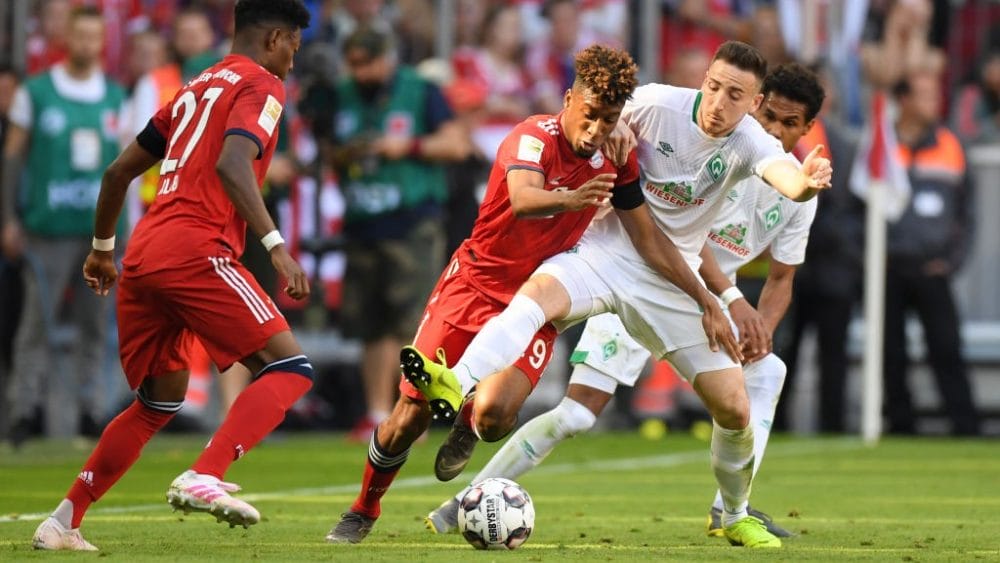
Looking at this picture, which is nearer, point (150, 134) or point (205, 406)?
point (150, 134)

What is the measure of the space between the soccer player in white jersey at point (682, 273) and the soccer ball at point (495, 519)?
1.31 ft

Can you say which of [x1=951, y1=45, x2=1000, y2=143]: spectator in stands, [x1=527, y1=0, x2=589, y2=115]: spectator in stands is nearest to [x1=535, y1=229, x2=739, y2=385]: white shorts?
[x1=527, y1=0, x2=589, y2=115]: spectator in stands

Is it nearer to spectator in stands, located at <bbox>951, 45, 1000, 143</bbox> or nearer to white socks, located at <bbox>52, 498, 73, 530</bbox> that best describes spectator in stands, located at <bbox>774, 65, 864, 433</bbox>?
spectator in stands, located at <bbox>951, 45, 1000, 143</bbox>

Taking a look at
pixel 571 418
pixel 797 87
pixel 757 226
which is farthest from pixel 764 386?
pixel 797 87

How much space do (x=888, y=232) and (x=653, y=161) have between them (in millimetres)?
8792

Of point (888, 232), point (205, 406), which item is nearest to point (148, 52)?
point (205, 406)

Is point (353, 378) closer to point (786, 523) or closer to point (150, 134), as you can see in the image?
point (786, 523)

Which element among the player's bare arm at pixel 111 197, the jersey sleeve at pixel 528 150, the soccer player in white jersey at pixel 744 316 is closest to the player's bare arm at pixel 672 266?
the soccer player in white jersey at pixel 744 316

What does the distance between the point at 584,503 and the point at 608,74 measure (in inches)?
124

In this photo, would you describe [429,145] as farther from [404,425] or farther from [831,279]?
[404,425]

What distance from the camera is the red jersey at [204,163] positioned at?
712 cm

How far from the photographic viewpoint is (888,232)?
16.5m

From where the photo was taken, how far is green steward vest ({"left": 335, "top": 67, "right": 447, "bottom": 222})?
563 inches

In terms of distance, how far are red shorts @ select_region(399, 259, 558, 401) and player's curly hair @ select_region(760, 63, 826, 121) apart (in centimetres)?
151
